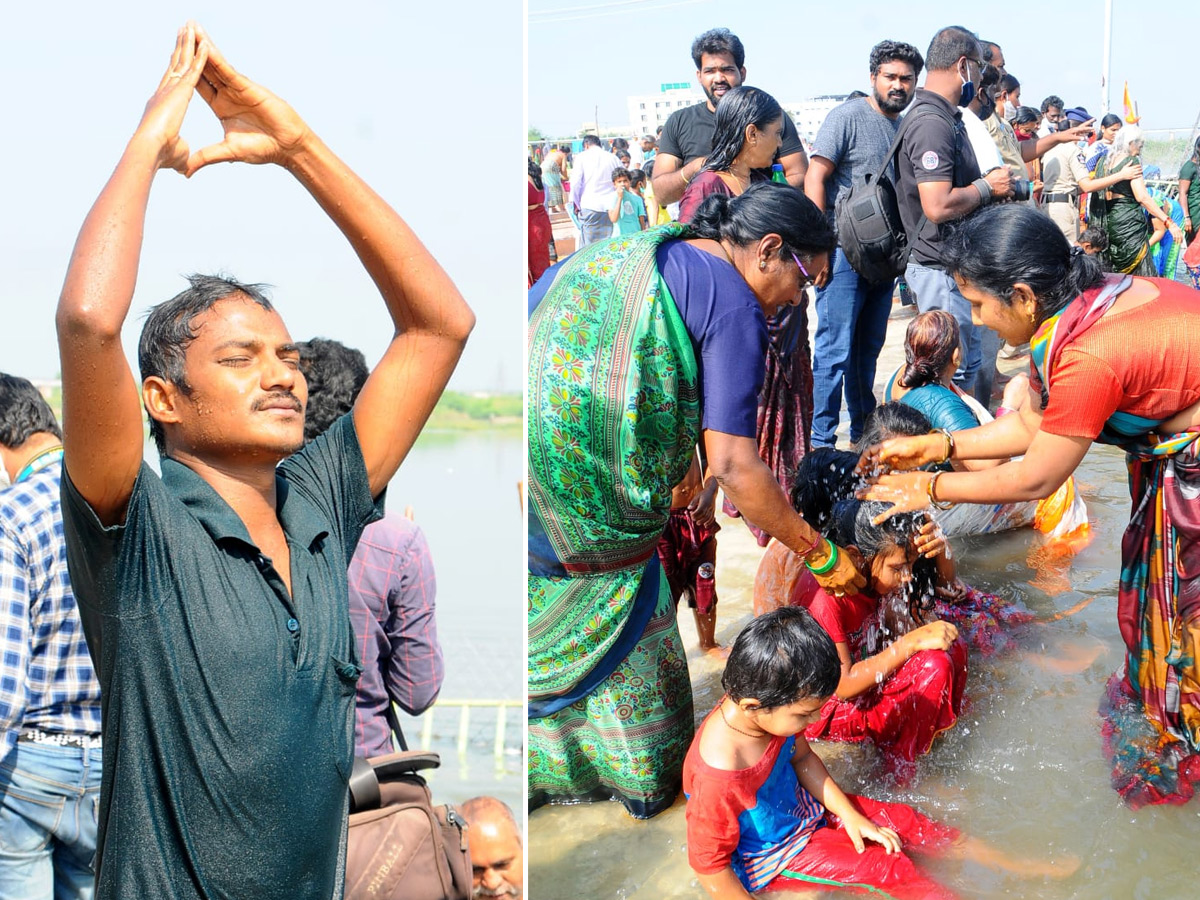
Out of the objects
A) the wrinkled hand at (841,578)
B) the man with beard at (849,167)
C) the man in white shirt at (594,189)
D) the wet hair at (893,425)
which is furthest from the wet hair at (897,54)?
the man in white shirt at (594,189)

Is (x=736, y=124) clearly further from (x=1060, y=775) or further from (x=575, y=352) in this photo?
(x=1060, y=775)

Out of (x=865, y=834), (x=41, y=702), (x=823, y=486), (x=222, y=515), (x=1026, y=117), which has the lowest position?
(x=865, y=834)

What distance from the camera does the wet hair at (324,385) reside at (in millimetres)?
2762

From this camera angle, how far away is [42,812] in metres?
2.57

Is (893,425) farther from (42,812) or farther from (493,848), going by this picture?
(42,812)

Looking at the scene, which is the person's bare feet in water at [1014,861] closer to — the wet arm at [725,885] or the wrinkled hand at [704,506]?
the wet arm at [725,885]

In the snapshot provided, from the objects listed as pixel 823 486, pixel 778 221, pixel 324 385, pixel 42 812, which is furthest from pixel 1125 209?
pixel 42 812

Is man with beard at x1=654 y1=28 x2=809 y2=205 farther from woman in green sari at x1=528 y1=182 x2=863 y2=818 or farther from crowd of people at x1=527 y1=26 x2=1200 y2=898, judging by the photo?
woman in green sari at x1=528 y1=182 x2=863 y2=818

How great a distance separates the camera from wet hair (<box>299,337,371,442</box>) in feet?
9.06

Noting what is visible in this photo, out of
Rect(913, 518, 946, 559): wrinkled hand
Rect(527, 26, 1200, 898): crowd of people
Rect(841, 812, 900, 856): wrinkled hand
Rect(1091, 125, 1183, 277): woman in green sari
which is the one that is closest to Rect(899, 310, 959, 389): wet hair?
Rect(527, 26, 1200, 898): crowd of people

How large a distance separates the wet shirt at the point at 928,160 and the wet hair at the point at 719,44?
0.94 metres

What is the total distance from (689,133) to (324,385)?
3.48m

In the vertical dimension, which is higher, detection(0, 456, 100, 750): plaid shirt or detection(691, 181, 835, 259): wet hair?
detection(691, 181, 835, 259): wet hair

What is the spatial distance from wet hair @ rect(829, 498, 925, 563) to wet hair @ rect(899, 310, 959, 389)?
126cm
